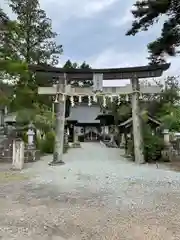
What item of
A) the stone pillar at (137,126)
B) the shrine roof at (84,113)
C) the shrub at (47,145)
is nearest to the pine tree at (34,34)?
the shrub at (47,145)

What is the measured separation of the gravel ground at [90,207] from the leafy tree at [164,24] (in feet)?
11.9

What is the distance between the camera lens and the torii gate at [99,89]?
42.1 ft

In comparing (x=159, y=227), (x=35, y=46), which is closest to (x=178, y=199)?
(x=159, y=227)

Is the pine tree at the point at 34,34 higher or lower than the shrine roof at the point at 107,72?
higher

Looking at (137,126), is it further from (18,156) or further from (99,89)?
(18,156)

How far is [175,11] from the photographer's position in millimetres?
8961

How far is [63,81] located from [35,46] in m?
9.59

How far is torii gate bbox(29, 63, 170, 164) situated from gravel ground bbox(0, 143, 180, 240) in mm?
3802

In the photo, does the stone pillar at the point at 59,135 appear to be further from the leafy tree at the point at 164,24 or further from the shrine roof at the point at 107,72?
the leafy tree at the point at 164,24

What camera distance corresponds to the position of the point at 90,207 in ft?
18.0

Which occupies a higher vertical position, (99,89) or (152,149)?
(99,89)

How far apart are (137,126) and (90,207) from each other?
7.87 m

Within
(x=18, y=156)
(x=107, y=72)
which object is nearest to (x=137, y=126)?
(x=107, y=72)

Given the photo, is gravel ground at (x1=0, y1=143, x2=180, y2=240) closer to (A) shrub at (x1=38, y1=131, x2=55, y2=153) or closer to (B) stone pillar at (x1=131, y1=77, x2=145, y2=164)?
(B) stone pillar at (x1=131, y1=77, x2=145, y2=164)
